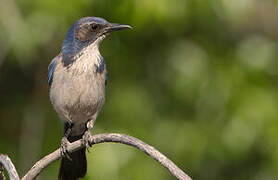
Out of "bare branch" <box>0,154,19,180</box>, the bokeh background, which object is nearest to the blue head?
the bokeh background

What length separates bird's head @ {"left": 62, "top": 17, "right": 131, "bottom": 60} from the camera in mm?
6445

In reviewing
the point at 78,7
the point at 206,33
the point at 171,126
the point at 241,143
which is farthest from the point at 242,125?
the point at 78,7

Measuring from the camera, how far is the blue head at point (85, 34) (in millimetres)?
6430

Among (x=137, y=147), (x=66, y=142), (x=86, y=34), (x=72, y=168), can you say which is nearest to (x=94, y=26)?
(x=86, y=34)

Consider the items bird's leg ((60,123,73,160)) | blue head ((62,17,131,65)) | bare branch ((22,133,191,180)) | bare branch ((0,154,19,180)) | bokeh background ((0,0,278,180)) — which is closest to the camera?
bare branch ((22,133,191,180))

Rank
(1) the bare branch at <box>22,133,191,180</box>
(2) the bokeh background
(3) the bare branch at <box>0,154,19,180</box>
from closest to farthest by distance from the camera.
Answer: (1) the bare branch at <box>22,133,191,180</box> → (3) the bare branch at <box>0,154,19,180</box> → (2) the bokeh background

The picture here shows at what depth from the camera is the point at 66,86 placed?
20.2 feet

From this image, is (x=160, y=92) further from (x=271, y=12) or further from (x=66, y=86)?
(x=66, y=86)

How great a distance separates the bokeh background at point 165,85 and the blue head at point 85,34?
45.9 inches

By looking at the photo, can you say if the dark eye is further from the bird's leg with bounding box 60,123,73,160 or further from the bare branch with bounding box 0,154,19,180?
the bare branch with bounding box 0,154,19,180

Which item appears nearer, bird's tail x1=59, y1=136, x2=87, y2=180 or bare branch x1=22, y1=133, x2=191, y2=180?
bare branch x1=22, y1=133, x2=191, y2=180

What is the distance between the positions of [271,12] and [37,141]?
12.5 feet

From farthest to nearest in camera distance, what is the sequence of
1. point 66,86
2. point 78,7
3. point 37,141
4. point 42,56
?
point 42,56 → point 37,141 → point 78,7 → point 66,86

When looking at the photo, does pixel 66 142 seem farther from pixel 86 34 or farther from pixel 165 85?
pixel 165 85
